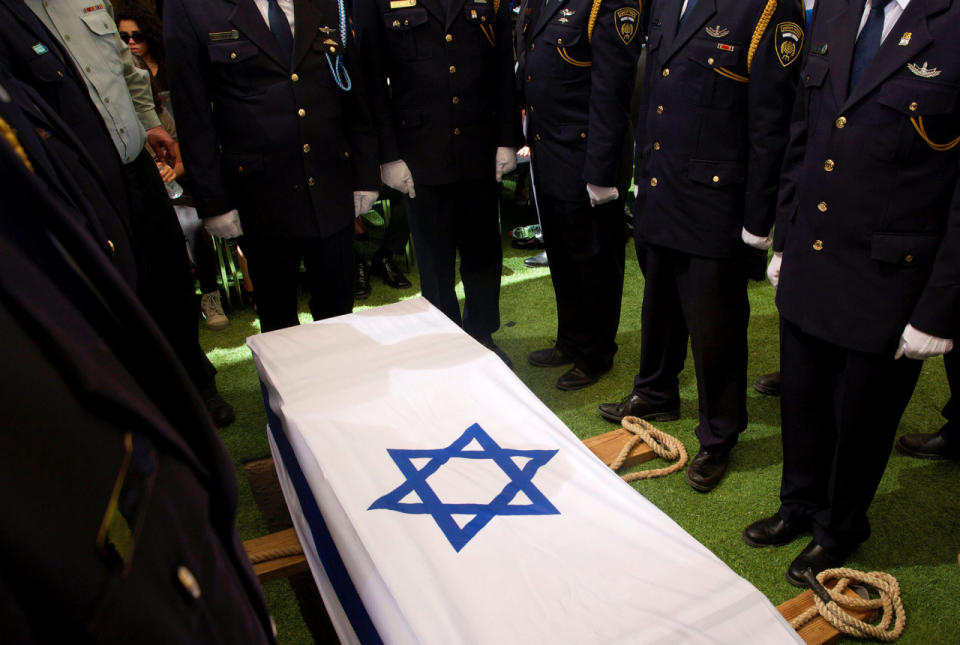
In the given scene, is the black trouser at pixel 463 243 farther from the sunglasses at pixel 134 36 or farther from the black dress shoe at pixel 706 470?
the sunglasses at pixel 134 36

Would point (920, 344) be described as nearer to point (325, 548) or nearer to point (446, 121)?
point (325, 548)

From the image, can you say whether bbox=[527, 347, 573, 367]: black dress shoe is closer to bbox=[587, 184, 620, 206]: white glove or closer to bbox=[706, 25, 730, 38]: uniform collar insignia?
bbox=[587, 184, 620, 206]: white glove

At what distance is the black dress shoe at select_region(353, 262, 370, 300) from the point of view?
4.06 meters

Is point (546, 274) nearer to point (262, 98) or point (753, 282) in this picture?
point (753, 282)

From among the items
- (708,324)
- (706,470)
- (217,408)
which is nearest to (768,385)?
(706,470)

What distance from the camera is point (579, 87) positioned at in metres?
2.63

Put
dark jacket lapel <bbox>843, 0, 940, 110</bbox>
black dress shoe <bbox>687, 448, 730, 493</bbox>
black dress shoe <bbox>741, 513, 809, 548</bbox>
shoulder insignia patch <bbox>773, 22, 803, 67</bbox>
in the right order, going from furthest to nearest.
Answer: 1. black dress shoe <bbox>687, 448, 730, 493</bbox>
2. black dress shoe <bbox>741, 513, 809, 548</bbox>
3. shoulder insignia patch <bbox>773, 22, 803, 67</bbox>
4. dark jacket lapel <bbox>843, 0, 940, 110</bbox>

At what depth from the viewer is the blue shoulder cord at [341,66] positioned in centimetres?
241

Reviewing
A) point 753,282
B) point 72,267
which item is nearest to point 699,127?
point 72,267

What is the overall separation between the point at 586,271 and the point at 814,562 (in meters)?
1.45

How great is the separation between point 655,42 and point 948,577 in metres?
1.96

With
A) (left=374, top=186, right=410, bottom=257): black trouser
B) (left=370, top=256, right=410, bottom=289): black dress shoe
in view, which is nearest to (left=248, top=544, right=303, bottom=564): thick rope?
(left=370, top=256, right=410, bottom=289): black dress shoe

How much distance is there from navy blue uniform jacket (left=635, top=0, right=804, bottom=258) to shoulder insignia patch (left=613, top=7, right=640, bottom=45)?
20 cm

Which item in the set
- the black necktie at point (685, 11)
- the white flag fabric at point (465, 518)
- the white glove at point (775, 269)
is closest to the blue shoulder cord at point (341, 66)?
the white flag fabric at point (465, 518)
